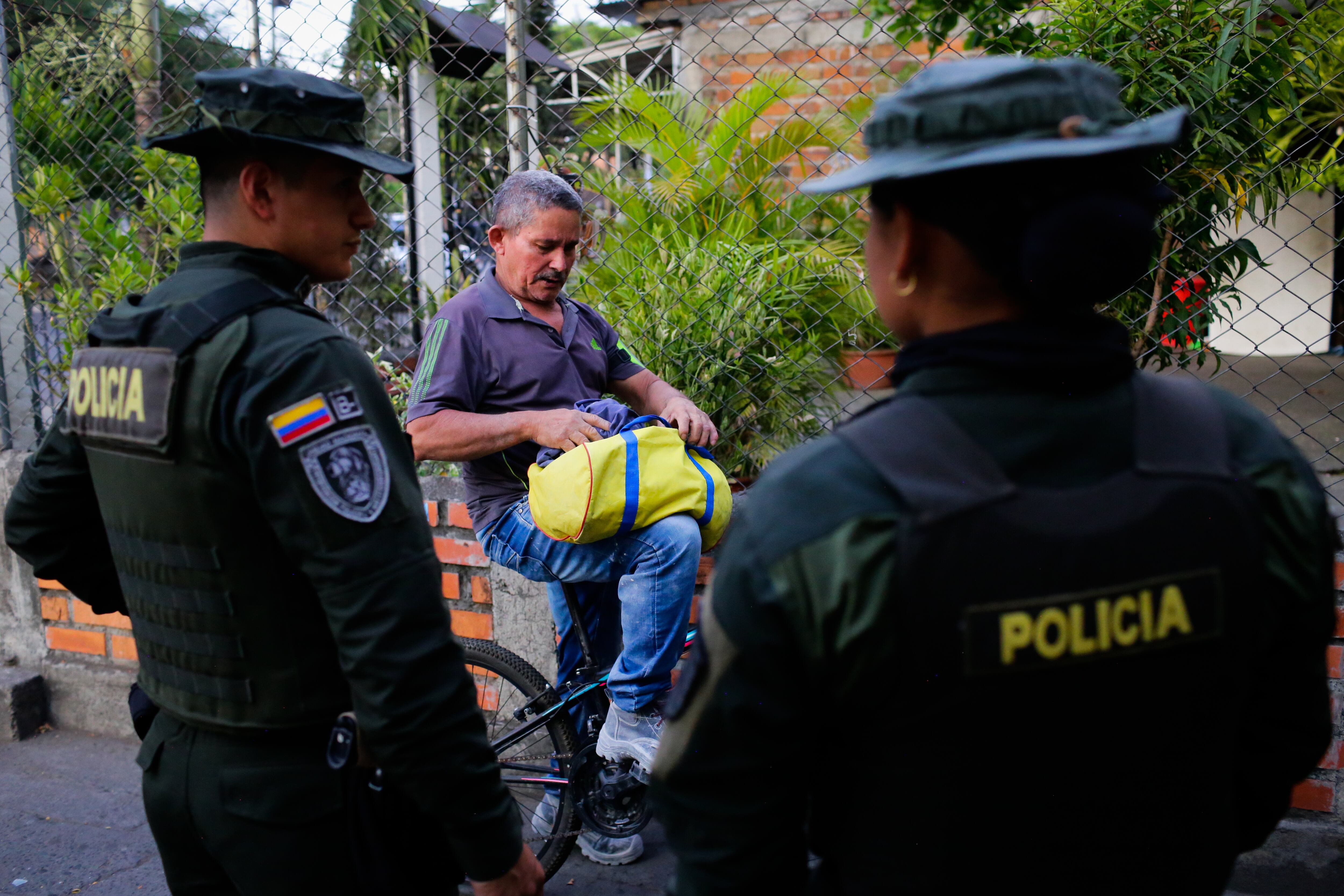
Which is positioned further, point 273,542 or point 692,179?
point 692,179

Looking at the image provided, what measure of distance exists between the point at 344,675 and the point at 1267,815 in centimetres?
125

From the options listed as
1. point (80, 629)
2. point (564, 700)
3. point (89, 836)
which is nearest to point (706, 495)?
point (564, 700)

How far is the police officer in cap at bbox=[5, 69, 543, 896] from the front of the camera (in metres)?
1.49

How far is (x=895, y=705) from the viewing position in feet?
A: 3.48

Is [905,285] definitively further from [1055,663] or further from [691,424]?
[691,424]

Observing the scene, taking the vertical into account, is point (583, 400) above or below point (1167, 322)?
below

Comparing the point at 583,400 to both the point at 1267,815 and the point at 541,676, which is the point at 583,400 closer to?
the point at 541,676

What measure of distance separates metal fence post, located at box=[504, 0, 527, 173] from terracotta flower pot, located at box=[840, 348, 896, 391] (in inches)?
54.8

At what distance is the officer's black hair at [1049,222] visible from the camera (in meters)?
1.02

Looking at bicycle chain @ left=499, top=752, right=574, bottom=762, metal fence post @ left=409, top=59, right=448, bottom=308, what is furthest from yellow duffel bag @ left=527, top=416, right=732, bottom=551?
metal fence post @ left=409, top=59, right=448, bottom=308

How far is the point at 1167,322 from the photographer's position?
3141mm

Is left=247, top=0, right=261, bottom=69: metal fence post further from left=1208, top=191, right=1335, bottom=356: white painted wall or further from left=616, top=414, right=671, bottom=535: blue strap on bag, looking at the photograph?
left=1208, top=191, right=1335, bottom=356: white painted wall

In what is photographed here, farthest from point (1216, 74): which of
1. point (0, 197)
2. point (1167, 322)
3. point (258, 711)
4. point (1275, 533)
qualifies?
point (0, 197)

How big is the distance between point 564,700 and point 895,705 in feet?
6.78
